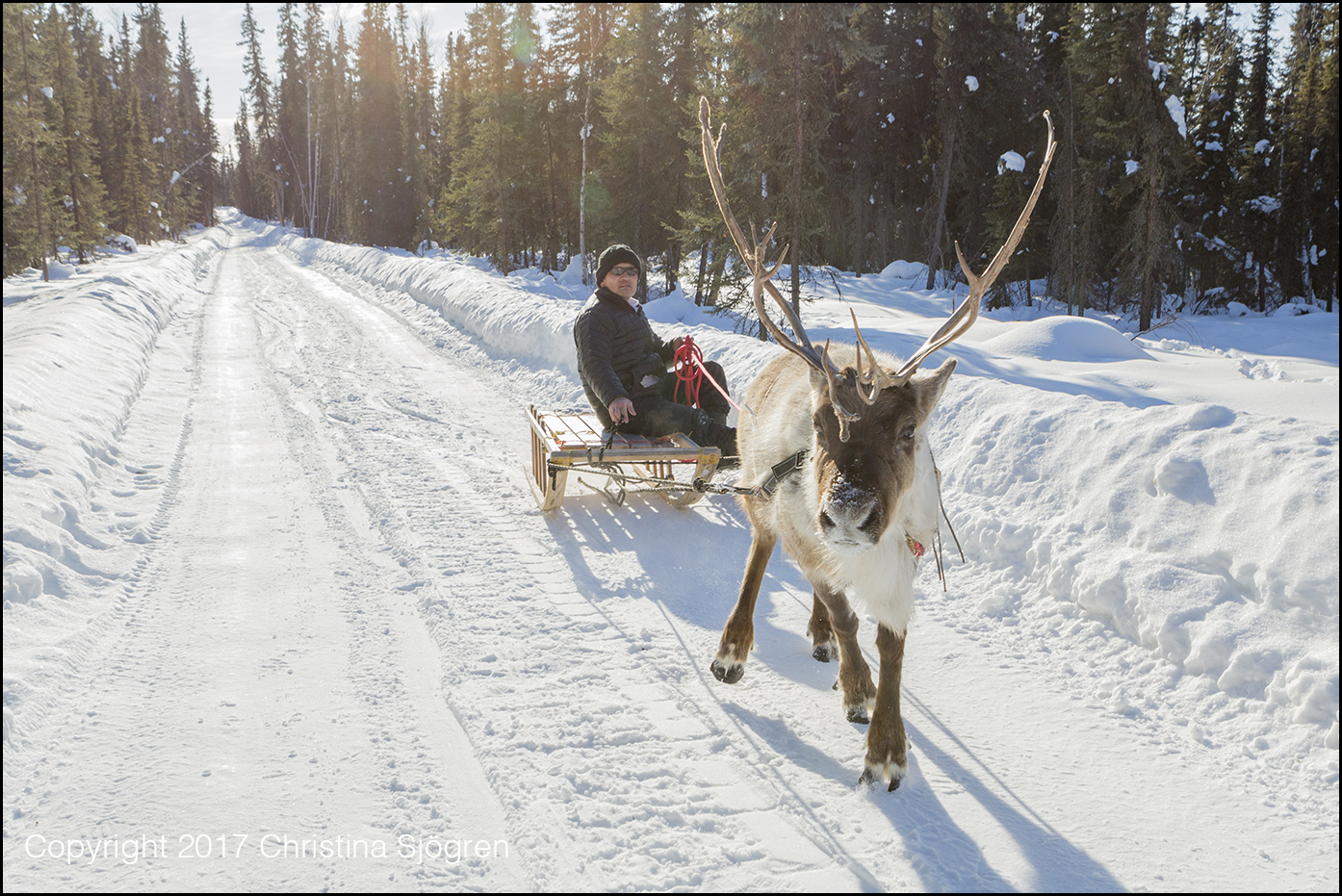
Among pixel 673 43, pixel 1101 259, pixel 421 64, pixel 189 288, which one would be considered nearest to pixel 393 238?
pixel 421 64

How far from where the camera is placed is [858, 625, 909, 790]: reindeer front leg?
3066mm

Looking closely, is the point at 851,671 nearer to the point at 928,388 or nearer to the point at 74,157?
the point at 928,388

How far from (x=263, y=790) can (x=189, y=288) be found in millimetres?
23972

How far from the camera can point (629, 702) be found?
141 inches

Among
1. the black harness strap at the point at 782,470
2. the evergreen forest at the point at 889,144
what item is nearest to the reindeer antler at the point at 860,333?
the black harness strap at the point at 782,470

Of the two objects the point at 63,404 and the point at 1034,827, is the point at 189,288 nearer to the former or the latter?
the point at 63,404

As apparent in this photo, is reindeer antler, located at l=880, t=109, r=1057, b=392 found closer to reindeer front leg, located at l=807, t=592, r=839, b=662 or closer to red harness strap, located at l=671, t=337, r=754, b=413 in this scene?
reindeer front leg, located at l=807, t=592, r=839, b=662

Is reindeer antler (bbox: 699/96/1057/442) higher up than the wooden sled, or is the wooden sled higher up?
reindeer antler (bbox: 699/96/1057/442)

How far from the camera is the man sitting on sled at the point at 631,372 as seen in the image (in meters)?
6.13

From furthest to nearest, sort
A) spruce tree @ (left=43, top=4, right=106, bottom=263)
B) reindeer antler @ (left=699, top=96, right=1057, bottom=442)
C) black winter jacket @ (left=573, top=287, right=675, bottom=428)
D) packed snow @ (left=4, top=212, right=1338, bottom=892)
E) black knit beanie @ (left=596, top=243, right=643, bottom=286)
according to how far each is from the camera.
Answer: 1. spruce tree @ (left=43, top=4, right=106, bottom=263)
2. black knit beanie @ (left=596, top=243, right=643, bottom=286)
3. black winter jacket @ (left=573, top=287, right=675, bottom=428)
4. reindeer antler @ (left=699, top=96, right=1057, bottom=442)
5. packed snow @ (left=4, top=212, right=1338, bottom=892)

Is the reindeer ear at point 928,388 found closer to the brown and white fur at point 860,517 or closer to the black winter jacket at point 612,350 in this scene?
the brown and white fur at point 860,517

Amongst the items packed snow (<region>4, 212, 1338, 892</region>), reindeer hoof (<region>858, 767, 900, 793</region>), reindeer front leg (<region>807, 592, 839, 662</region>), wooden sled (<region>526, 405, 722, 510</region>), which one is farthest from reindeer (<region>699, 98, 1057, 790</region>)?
wooden sled (<region>526, 405, 722, 510</region>)

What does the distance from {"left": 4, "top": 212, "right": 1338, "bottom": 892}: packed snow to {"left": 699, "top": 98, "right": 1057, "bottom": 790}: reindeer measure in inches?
9.7

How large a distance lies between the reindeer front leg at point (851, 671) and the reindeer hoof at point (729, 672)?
1.70ft
